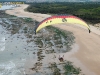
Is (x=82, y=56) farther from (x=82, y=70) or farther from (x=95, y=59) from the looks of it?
(x=82, y=70)

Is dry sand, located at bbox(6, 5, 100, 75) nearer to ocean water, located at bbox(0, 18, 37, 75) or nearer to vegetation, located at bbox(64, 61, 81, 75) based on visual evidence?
vegetation, located at bbox(64, 61, 81, 75)

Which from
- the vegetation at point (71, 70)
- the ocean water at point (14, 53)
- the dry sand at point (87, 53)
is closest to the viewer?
the vegetation at point (71, 70)

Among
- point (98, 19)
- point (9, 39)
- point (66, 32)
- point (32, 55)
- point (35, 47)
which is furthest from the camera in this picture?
point (98, 19)

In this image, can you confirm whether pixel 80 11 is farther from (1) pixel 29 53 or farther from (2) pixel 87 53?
(1) pixel 29 53

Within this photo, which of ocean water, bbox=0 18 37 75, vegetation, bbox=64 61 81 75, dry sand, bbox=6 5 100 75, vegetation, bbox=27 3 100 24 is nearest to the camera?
vegetation, bbox=64 61 81 75

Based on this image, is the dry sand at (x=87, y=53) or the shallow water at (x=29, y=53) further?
the dry sand at (x=87, y=53)

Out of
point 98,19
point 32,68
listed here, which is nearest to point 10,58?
point 32,68

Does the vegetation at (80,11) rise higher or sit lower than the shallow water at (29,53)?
higher

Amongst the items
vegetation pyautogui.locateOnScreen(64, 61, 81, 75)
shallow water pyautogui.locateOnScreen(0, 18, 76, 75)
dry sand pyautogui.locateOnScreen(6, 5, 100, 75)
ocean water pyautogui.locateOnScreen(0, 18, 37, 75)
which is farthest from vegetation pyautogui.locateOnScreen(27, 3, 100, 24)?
vegetation pyautogui.locateOnScreen(64, 61, 81, 75)

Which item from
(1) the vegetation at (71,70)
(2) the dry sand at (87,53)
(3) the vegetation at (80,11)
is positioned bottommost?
(1) the vegetation at (71,70)

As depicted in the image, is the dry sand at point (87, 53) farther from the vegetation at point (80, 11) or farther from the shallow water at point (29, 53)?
the vegetation at point (80, 11)

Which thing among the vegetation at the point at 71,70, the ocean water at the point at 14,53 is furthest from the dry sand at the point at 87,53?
the ocean water at the point at 14,53
